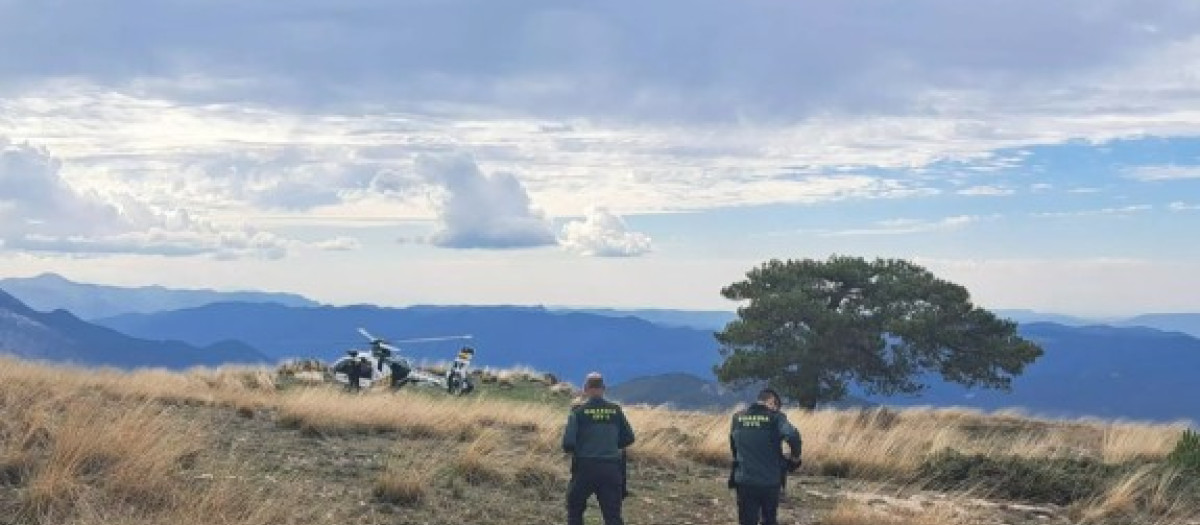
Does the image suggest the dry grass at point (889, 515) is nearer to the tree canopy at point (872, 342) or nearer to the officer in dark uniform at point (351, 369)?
the officer in dark uniform at point (351, 369)

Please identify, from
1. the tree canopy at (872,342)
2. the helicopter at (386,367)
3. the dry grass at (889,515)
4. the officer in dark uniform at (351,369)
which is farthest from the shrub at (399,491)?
the tree canopy at (872,342)

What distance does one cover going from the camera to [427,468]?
519 inches

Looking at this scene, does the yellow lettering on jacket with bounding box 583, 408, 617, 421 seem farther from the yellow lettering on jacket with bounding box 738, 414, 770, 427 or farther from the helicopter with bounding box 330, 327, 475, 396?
the helicopter with bounding box 330, 327, 475, 396

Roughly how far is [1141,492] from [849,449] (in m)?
4.44

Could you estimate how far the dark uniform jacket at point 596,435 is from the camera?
36.4 ft

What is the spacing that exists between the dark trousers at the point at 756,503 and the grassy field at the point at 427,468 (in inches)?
45.3

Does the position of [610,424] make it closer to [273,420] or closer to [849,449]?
[849,449]

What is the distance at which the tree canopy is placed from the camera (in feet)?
110

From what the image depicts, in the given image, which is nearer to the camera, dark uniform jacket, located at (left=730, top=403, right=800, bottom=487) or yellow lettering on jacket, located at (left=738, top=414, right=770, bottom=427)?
dark uniform jacket, located at (left=730, top=403, right=800, bottom=487)

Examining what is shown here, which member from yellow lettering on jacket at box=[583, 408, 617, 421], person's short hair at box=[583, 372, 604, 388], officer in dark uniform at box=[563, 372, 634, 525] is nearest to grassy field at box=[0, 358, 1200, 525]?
officer in dark uniform at box=[563, 372, 634, 525]

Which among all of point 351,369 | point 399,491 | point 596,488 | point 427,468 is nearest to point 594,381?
point 596,488

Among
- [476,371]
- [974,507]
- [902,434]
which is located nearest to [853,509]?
[974,507]

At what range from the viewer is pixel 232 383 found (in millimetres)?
27812

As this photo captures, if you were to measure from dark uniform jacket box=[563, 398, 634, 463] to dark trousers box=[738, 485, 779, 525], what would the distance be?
57.8 inches
